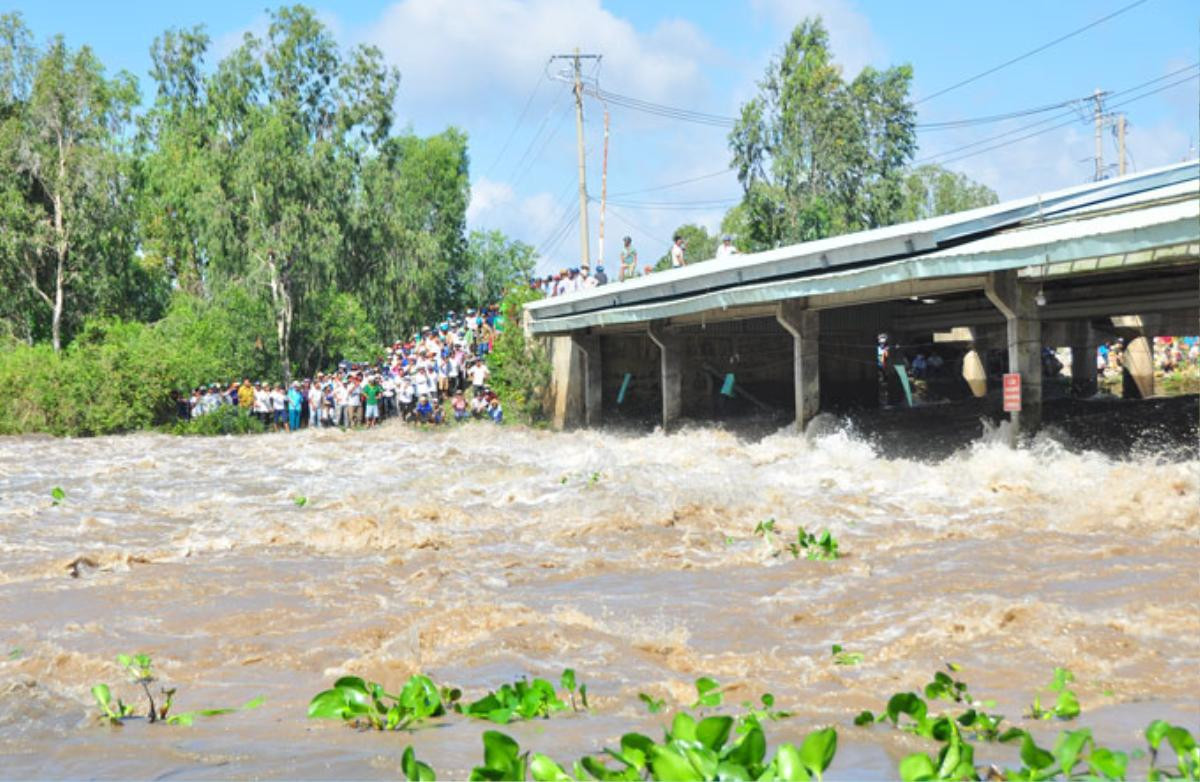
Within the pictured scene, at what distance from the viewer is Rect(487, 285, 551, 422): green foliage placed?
27.7 meters

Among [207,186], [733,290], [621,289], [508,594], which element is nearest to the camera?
[508,594]

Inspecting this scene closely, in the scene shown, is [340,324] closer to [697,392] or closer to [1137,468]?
[697,392]

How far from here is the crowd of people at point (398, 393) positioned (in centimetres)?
2891

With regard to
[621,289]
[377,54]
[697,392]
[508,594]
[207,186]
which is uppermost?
[377,54]

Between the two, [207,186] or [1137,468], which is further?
[207,186]

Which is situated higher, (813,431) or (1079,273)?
(1079,273)

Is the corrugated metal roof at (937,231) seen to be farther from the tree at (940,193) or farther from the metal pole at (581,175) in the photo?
the tree at (940,193)

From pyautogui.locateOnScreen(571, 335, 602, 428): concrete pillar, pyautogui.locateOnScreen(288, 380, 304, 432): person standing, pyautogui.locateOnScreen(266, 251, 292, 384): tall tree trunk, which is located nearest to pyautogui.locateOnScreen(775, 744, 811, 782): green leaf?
pyautogui.locateOnScreen(571, 335, 602, 428): concrete pillar

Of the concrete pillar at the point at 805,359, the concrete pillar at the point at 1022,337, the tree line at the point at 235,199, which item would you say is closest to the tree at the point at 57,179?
the tree line at the point at 235,199

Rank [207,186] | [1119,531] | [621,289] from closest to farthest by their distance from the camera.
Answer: [1119,531], [621,289], [207,186]

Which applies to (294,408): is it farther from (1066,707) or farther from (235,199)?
(1066,707)

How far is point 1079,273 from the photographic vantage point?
14117mm

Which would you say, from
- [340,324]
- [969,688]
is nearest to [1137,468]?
[969,688]

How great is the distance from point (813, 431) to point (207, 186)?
25893 millimetres
